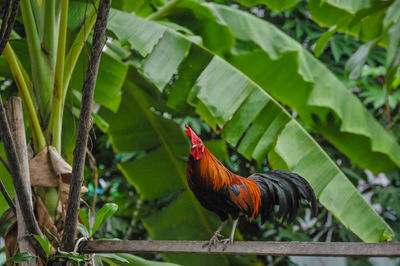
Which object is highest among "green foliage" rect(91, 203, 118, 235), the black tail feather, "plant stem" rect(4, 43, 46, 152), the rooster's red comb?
the rooster's red comb

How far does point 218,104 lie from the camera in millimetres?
2273

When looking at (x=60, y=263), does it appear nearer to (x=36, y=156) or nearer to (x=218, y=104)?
(x=36, y=156)

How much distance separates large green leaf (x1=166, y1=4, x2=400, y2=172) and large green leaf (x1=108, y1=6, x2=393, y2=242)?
0.49 metres

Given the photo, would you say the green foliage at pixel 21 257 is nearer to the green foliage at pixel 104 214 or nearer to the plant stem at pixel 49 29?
the green foliage at pixel 104 214

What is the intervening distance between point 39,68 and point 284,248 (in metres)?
1.13

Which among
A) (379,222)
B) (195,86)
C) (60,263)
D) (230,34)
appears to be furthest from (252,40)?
(60,263)

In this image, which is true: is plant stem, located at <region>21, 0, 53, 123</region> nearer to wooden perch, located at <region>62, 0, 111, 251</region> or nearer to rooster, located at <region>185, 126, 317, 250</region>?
wooden perch, located at <region>62, 0, 111, 251</region>

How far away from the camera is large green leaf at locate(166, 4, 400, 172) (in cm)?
288

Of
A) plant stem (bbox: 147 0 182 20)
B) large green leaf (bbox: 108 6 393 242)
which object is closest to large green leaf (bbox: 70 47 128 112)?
large green leaf (bbox: 108 6 393 242)

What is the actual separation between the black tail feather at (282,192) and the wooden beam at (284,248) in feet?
0.53

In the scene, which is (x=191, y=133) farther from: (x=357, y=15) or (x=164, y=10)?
(x=164, y=10)

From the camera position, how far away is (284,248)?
126cm

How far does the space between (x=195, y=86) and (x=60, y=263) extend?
1079 mm

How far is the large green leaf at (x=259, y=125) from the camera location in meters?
2.21
